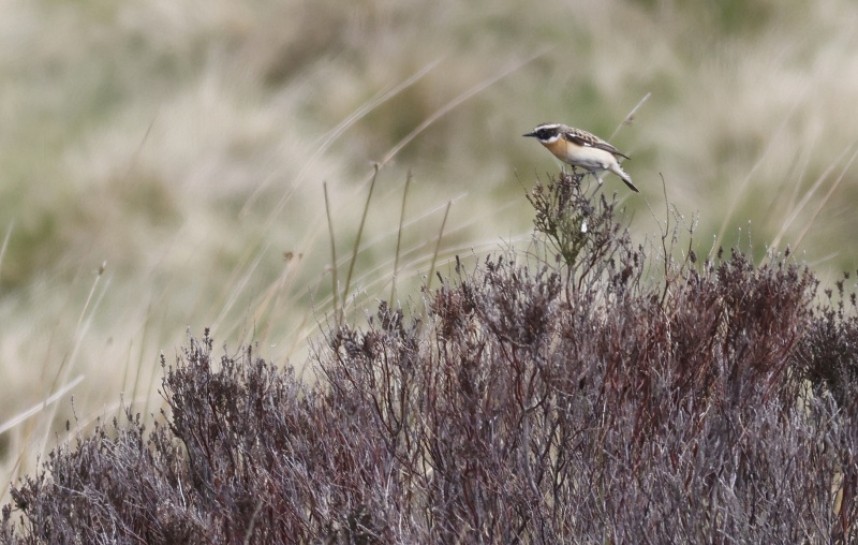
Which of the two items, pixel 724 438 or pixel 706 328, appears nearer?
pixel 724 438

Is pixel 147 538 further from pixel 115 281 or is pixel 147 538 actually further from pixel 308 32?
pixel 308 32

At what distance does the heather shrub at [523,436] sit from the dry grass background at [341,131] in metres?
2.38

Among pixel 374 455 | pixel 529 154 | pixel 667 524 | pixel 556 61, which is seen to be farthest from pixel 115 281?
pixel 667 524

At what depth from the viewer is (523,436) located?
2.88 metres

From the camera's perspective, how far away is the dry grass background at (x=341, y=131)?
7109 millimetres

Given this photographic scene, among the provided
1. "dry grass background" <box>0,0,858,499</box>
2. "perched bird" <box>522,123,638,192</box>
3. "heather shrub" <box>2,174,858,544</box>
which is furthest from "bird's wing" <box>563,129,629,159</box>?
"dry grass background" <box>0,0,858,499</box>

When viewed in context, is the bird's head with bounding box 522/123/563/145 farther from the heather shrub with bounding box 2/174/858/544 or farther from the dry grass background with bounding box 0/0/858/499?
the dry grass background with bounding box 0/0/858/499

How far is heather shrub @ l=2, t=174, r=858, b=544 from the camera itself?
9.21 ft

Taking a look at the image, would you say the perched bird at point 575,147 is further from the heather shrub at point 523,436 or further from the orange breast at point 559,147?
the heather shrub at point 523,436

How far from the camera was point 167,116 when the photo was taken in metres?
8.88

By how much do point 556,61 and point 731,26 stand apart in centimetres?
153

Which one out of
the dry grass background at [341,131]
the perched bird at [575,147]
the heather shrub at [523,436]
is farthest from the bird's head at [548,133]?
the dry grass background at [341,131]

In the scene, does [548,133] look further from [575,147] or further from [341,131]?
[341,131]

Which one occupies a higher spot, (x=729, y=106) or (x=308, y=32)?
(x=308, y=32)
